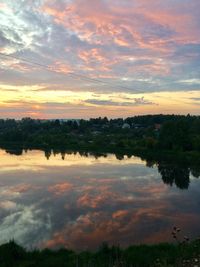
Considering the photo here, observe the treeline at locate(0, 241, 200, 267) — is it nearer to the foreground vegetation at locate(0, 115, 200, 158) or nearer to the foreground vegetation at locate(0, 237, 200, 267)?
the foreground vegetation at locate(0, 237, 200, 267)

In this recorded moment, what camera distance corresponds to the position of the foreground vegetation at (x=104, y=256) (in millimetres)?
8594

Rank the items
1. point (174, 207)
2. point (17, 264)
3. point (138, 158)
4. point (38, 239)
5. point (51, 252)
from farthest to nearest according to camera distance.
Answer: point (138, 158)
point (174, 207)
point (38, 239)
point (51, 252)
point (17, 264)

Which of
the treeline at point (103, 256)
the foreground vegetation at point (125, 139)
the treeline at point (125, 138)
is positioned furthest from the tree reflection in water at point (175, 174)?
the treeline at point (103, 256)

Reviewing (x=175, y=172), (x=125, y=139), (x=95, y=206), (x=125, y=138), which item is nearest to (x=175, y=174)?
(x=175, y=172)

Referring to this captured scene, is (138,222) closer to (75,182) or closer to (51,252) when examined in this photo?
(51,252)

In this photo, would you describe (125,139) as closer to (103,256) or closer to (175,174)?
(175,174)

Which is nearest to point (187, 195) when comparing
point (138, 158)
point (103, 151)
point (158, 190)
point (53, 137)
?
point (158, 190)

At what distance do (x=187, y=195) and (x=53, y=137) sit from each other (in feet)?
147

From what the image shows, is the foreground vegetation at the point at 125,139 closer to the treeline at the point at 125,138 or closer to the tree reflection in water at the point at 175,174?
the treeline at the point at 125,138

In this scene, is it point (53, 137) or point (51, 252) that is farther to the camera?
point (53, 137)

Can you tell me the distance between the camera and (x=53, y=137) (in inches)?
2559

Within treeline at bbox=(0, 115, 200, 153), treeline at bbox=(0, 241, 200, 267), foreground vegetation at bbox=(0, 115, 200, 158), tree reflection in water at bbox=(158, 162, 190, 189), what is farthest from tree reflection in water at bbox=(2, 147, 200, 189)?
treeline at bbox=(0, 241, 200, 267)

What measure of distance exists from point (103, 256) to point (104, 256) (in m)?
0.03

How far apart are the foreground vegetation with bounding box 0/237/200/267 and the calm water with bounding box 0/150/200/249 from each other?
2335 millimetres
